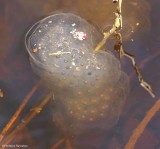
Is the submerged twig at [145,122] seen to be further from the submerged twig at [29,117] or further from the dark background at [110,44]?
the submerged twig at [29,117]

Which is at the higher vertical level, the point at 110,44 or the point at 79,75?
the point at 110,44

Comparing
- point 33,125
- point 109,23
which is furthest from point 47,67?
point 109,23

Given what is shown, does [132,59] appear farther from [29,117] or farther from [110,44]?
[29,117]

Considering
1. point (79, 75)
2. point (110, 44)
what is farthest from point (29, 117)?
point (110, 44)

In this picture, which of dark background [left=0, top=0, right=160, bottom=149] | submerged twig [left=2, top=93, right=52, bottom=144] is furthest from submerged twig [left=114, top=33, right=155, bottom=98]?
submerged twig [left=2, top=93, right=52, bottom=144]

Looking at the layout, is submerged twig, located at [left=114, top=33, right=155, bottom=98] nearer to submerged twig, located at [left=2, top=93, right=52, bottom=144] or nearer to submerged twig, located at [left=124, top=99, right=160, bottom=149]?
submerged twig, located at [left=124, top=99, right=160, bottom=149]

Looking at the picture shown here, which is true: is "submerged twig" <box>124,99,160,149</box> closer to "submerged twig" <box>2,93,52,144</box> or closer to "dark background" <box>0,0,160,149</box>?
"dark background" <box>0,0,160,149</box>

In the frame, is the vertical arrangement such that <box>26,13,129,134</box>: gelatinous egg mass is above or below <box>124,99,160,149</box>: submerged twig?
above

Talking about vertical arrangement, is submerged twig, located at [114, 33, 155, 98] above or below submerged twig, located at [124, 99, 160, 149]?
above
